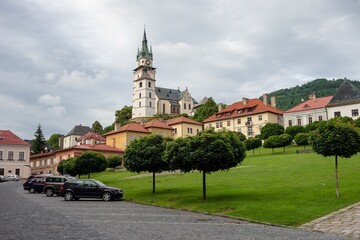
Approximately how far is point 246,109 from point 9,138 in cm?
5601

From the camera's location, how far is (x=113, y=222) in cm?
1723

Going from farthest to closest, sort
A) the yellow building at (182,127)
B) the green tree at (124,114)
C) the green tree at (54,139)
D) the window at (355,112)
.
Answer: the green tree at (54,139) < the green tree at (124,114) < the yellow building at (182,127) < the window at (355,112)

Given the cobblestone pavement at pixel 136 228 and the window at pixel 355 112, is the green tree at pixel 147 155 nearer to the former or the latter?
the cobblestone pavement at pixel 136 228

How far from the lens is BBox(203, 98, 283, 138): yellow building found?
8669 cm

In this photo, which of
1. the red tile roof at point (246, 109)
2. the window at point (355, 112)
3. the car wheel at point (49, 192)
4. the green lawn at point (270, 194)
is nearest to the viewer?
the green lawn at point (270, 194)

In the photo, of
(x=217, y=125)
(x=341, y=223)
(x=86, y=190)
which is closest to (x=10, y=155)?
(x=217, y=125)

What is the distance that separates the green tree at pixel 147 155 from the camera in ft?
101

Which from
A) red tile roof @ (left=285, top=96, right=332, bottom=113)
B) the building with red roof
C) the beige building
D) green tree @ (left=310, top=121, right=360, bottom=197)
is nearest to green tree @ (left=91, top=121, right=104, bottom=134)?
the beige building

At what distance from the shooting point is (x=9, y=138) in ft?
288

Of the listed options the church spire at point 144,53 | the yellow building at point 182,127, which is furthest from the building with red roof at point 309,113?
the church spire at point 144,53

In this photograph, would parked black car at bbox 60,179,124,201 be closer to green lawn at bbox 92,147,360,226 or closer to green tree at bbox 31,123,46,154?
green lawn at bbox 92,147,360,226

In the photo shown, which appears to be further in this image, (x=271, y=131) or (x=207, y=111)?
(x=207, y=111)

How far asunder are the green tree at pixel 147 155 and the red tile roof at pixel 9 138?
63460 millimetres

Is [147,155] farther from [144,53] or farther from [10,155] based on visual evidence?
[144,53]
